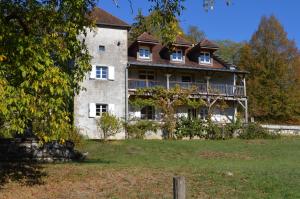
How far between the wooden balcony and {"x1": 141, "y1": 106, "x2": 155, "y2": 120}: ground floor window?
174 cm

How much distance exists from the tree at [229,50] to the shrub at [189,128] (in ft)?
97.9

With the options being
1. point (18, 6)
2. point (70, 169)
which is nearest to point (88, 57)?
point (18, 6)

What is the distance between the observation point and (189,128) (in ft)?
116

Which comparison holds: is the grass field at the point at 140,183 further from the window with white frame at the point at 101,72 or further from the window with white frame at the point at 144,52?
the window with white frame at the point at 144,52

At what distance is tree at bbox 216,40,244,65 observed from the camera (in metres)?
65.7

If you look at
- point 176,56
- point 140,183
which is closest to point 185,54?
point 176,56

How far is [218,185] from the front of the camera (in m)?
12.9

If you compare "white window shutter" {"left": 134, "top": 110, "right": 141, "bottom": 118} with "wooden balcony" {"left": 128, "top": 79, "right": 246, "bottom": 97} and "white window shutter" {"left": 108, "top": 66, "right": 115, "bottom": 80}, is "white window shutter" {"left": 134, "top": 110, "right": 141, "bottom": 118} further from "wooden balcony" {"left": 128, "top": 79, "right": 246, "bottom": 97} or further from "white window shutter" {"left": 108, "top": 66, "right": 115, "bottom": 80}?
"white window shutter" {"left": 108, "top": 66, "right": 115, "bottom": 80}

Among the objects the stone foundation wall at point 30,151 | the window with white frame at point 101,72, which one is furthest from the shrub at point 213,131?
the stone foundation wall at point 30,151

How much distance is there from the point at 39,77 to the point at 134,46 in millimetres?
29310

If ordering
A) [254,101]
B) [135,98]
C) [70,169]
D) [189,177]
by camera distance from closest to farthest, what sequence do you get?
[189,177] < [70,169] < [135,98] < [254,101]

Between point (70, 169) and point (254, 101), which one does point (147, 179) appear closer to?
point (70, 169)

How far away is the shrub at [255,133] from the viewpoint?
35.5 m

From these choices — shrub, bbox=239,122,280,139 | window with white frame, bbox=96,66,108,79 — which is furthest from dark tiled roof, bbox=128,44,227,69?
shrub, bbox=239,122,280,139
